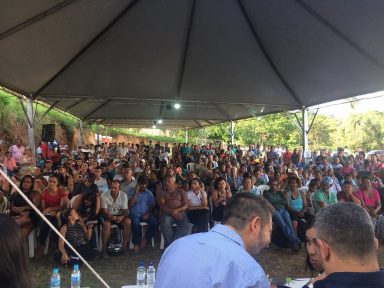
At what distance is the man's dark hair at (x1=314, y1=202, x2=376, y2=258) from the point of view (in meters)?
1.09

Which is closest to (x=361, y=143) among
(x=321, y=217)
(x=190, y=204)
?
(x=190, y=204)

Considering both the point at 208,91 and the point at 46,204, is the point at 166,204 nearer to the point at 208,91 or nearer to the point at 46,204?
the point at 46,204

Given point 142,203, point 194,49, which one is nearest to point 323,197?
point 142,203

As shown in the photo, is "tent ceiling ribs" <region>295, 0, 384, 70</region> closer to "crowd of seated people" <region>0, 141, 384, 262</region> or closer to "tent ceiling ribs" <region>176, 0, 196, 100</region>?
"tent ceiling ribs" <region>176, 0, 196, 100</region>

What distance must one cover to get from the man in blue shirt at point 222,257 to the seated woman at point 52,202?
419cm

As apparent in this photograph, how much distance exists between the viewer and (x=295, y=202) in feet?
19.0

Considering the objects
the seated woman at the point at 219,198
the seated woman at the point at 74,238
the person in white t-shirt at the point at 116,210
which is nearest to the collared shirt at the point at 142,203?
the person in white t-shirt at the point at 116,210

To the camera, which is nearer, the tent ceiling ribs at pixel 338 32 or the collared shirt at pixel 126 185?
the tent ceiling ribs at pixel 338 32

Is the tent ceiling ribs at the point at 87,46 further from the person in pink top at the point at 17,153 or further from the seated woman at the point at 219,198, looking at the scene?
the seated woman at the point at 219,198

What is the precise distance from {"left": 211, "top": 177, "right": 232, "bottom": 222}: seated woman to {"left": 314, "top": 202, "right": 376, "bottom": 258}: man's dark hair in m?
4.67

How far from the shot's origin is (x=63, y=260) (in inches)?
177

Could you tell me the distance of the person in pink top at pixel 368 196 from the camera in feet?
19.6

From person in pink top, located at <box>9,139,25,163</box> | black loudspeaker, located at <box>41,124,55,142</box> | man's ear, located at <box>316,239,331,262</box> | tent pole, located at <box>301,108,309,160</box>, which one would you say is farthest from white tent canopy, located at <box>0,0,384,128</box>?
man's ear, located at <box>316,239,331,262</box>

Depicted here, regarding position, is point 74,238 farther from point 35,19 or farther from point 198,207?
point 35,19
